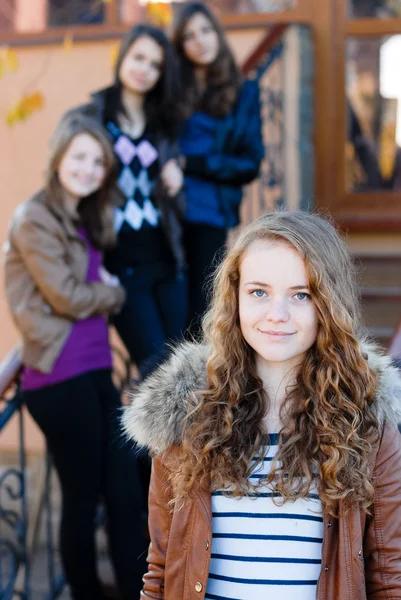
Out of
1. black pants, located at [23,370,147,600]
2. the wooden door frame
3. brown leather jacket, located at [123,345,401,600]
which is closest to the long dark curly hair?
black pants, located at [23,370,147,600]

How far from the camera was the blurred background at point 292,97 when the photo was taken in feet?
16.7

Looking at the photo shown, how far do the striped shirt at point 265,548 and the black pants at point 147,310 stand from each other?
1.45 metres

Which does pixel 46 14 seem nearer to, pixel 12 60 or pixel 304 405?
pixel 12 60

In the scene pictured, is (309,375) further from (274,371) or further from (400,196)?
(400,196)

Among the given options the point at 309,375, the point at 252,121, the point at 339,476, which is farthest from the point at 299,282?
the point at 252,121

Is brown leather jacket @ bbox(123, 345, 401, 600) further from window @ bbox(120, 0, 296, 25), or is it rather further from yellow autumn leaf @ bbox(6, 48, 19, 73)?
window @ bbox(120, 0, 296, 25)

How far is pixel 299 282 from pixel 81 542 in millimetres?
1531

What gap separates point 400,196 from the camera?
5410mm

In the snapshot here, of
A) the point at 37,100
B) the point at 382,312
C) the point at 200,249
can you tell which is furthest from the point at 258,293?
the point at 37,100

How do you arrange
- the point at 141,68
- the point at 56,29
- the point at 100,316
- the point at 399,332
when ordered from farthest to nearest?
the point at 56,29, the point at 141,68, the point at 100,316, the point at 399,332

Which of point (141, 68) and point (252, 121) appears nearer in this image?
point (141, 68)

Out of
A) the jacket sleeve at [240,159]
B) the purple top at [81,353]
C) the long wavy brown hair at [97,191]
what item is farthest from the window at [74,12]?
the purple top at [81,353]

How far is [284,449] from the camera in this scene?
1729 mm

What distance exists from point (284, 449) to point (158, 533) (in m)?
0.34
